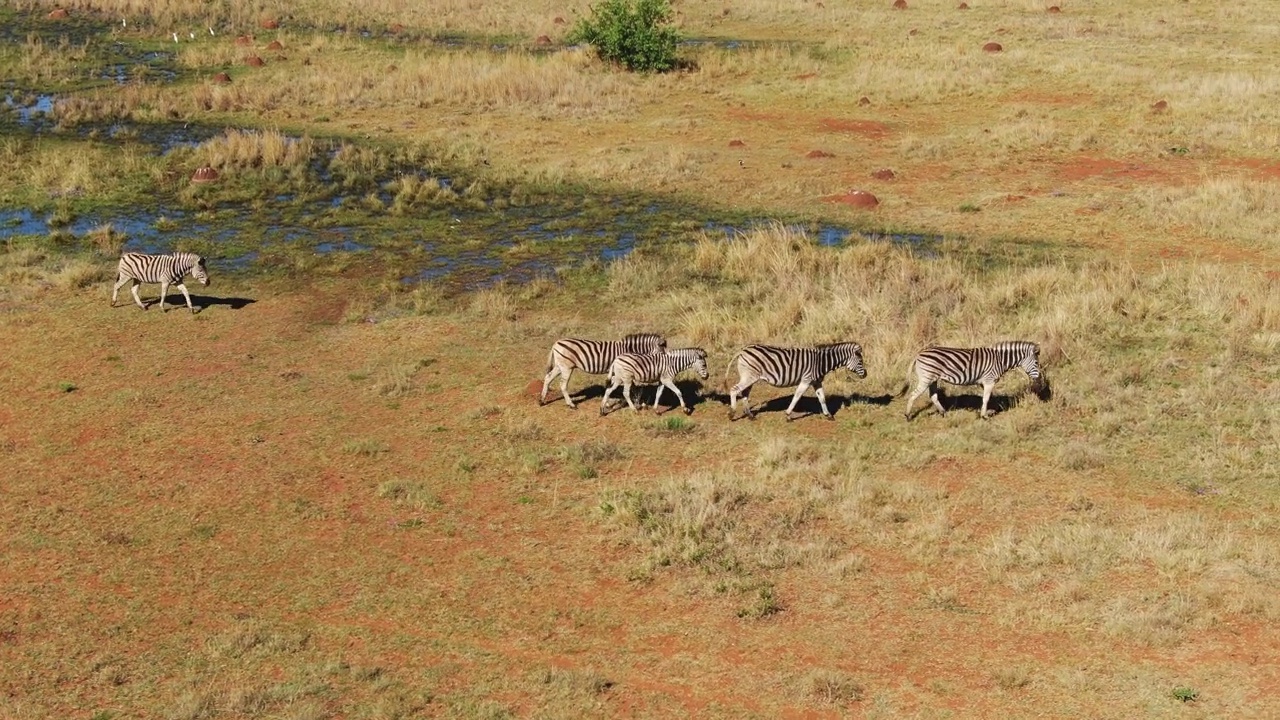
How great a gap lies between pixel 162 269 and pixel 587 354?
9947 mm

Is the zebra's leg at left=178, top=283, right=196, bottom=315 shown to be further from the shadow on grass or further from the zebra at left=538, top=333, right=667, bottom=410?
the zebra at left=538, top=333, right=667, bottom=410

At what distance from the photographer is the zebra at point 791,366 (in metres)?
18.9

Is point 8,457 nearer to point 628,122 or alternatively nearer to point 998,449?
point 998,449

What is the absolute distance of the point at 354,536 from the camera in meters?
15.7

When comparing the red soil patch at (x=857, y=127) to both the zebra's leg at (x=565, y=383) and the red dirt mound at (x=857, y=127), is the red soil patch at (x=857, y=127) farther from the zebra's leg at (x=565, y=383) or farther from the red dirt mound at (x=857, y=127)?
the zebra's leg at (x=565, y=383)

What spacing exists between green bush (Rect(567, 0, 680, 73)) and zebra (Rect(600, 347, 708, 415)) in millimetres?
30907

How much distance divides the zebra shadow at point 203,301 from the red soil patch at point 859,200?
51.1 ft

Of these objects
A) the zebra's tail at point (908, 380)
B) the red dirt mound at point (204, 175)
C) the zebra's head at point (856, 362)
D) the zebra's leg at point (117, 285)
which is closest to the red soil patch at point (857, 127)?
the red dirt mound at point (204, 175)

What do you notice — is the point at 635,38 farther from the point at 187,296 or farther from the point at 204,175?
the point at 187,296

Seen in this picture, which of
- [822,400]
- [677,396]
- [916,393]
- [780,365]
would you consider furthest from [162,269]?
[916,393]

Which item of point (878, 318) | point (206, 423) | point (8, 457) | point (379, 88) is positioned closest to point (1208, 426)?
point (878, 318)

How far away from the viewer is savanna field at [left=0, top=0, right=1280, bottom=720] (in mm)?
12977

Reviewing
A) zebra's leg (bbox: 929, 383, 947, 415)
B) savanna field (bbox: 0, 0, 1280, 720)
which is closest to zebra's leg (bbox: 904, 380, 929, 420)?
zebra's leg (bbox: 929, 383, 947, 415)

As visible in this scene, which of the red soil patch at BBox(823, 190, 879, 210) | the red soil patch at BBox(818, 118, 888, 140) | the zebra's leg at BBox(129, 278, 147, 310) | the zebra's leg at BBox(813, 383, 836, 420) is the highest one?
the red soil patch at BBox(818, 118, 888, 140)
